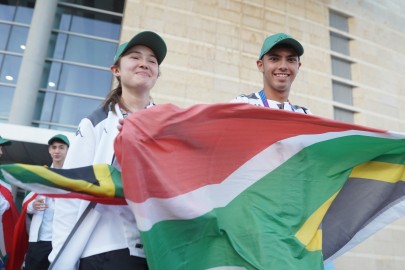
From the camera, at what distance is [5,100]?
11.8 metres

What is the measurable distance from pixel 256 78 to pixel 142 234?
467 inches

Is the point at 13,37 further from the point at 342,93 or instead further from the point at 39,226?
the point at 342,93

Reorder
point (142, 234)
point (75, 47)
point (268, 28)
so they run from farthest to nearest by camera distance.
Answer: point (268, 28) < point (75, 47) < point (142, 234)

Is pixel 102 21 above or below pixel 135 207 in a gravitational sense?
above

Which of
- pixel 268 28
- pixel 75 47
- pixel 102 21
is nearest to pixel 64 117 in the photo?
pixel 75 47

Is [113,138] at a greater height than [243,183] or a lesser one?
greater

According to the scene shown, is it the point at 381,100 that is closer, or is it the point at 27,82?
the point at 27,82

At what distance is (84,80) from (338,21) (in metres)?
11.0

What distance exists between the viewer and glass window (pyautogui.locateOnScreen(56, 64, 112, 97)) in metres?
12.5

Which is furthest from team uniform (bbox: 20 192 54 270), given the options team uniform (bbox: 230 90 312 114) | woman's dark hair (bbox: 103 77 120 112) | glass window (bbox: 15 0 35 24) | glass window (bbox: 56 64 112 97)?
glass window (bbox: 15 0 35 24)

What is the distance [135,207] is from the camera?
1.80 meters

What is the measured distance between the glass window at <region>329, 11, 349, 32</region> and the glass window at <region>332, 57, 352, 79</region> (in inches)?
62.0

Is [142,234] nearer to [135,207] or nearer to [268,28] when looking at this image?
[135,207]

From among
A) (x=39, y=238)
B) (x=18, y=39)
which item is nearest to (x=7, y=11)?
(x=18, y=39)
